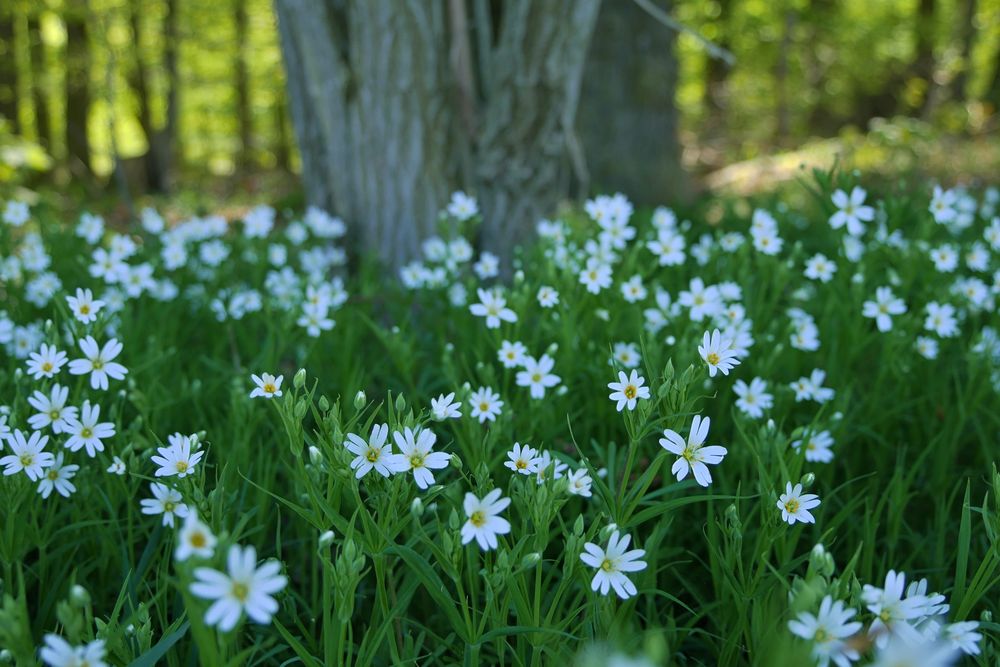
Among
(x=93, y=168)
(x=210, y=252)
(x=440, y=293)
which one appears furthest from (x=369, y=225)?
(x=93, y=168)

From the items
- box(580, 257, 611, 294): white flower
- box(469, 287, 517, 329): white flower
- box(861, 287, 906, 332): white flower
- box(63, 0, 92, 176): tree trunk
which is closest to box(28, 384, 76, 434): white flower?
box(469, 287, 517, 329): white flower

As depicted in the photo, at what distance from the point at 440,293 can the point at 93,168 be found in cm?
1028

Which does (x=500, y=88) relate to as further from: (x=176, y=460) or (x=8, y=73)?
(x=8, y=73)

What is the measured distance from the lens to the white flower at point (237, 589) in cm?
84

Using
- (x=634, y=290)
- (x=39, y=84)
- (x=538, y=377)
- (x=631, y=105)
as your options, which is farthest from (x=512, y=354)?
(x=39, y=84)

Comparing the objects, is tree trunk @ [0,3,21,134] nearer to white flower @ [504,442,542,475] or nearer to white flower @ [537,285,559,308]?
white flower @ [537,285,559,308]

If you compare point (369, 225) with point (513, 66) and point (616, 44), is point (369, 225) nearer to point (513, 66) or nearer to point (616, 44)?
point (513, 66)

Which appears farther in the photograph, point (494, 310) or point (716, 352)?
point (494, 310)

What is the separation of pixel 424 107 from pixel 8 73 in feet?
29.5

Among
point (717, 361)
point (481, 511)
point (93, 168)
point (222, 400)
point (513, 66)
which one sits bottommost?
point (93, 168)

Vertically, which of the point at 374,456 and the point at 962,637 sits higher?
the point at 374,456

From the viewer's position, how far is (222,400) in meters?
2.29

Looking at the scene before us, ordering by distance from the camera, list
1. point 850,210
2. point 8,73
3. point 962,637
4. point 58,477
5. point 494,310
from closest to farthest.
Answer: point 962,637 < point 58,477 < point 494,310 < point 850,210 < point 8,73

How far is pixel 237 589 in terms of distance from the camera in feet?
2.86
